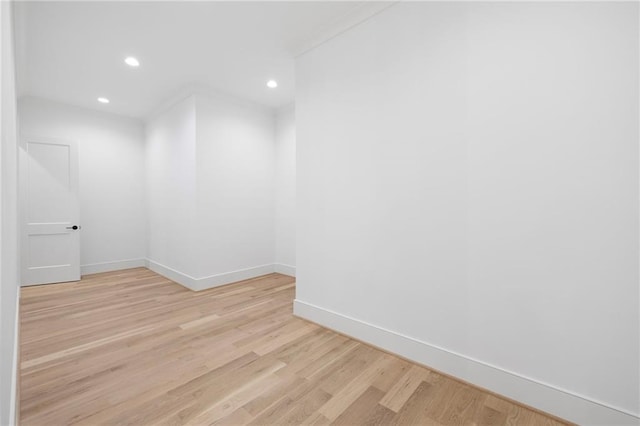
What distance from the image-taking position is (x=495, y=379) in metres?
1.72

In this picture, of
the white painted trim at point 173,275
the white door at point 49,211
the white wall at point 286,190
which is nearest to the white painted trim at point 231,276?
the white painted trim at point 173,275

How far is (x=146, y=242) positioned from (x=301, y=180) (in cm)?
415

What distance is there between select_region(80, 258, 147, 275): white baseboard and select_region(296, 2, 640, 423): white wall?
4.59m

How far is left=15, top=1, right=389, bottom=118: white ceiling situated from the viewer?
235 centimetres

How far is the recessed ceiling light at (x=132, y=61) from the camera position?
3.12 meters

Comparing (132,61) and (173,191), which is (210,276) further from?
(132,61)

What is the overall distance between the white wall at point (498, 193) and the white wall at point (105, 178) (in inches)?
180

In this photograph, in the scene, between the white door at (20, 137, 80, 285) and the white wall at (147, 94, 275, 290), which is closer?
the white wall at (147, 94, 275, 290)

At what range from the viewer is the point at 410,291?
2.10 meters

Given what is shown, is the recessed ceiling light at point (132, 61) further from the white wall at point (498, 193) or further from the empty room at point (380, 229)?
the white wall at point (498, 193)

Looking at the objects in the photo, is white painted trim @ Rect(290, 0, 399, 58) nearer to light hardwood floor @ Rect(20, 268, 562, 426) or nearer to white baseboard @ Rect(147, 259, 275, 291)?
light hardwood floor @ Rect(20, 268, 562, 426)

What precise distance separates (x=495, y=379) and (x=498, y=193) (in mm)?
1178

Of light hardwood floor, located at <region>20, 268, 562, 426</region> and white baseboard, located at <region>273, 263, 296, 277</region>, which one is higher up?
white baseboard, located at <region>273, 263, 296, 277</region>

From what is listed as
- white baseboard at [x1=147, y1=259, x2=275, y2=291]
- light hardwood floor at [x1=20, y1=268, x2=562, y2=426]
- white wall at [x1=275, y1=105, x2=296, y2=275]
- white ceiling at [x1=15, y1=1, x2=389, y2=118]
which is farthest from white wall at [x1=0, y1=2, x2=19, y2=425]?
white wall at [x1=275, y1=105, x2=296, y2=275]
